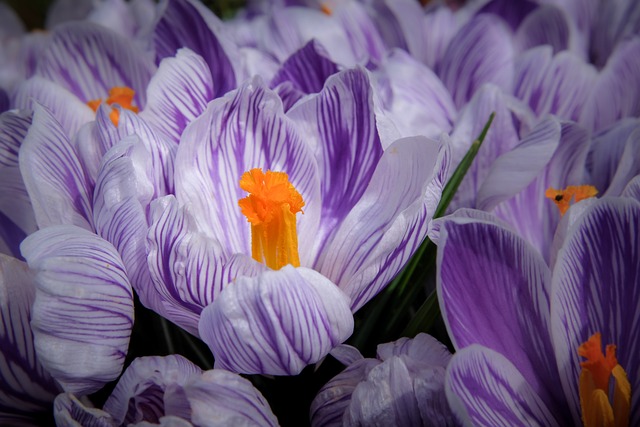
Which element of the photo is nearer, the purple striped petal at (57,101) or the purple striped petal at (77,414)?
the purple striped petal at (77,414)

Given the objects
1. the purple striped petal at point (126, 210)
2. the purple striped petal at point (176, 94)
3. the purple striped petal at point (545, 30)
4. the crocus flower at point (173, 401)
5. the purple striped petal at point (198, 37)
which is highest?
the purple striped petal at point (545, 30)

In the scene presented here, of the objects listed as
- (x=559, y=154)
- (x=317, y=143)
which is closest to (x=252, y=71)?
(x=317, y=143)

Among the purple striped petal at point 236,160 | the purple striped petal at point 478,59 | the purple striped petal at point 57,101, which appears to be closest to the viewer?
the purple striped petal at point 236,160

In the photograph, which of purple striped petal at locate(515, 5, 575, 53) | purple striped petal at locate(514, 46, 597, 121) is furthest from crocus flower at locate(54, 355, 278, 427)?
purple striped petal at locate(515, 5, 575, 53)

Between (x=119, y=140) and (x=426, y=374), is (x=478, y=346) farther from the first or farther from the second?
(x=119, y=140)

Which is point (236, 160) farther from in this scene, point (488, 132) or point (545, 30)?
point (545, 30)

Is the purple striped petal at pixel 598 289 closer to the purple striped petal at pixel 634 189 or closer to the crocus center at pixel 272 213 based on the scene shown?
the purple striped petal at pixel 634 189

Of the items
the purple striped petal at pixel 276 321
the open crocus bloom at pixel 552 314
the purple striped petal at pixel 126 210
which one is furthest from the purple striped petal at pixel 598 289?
the purple striped petal at pixel 126 210
